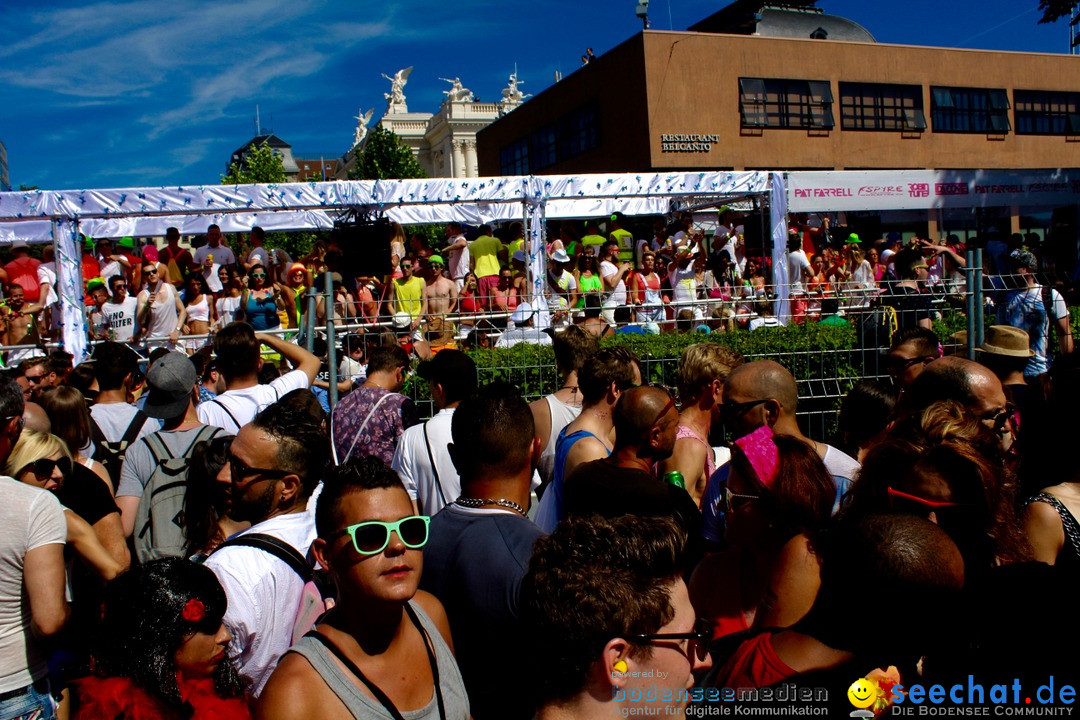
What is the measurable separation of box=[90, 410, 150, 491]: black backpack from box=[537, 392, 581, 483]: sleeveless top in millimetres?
2422

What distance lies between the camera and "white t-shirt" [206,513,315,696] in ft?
8.39

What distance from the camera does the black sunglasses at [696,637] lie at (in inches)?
72.2

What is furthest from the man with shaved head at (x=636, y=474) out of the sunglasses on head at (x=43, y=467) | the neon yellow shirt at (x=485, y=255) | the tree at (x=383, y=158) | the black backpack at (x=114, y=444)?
the tree at (x=383, y=158)

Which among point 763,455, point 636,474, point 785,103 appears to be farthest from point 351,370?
point 785,103

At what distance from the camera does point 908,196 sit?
19.3m

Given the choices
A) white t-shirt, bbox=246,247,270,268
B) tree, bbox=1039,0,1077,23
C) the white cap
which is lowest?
the white cap

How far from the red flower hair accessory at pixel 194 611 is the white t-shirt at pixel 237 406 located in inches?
88.3

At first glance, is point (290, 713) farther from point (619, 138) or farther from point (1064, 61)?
point (1064, 61)

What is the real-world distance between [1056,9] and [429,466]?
85.4 feet

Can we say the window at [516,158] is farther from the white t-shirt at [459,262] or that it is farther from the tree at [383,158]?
the white t-shirt at [459,262]

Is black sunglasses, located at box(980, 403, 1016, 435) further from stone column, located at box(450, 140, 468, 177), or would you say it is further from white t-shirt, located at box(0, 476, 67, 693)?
stone column, located at box(450, 140, 468, 177)

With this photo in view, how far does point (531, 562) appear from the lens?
2035mm

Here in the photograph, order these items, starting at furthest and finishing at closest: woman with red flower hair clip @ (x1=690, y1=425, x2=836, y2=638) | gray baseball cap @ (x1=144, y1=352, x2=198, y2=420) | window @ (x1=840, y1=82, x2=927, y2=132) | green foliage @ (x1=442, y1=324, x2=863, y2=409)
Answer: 1. window @ (x1=840, y1=82, x2=927, y2=132)
2. green foliage @ (x1=442, y1=324, x2=863, y2=409)
3. gray baseball cap @ (x1=144, y1=352, x2=198, y2=420)
4. woman with red flower hair clip @ (x1=690, y1=425, x2=836, y2=638)

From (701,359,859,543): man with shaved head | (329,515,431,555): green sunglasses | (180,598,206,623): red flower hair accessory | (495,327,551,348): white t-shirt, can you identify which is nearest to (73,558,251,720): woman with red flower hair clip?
(180,598,206,623): red flower hair accessory
